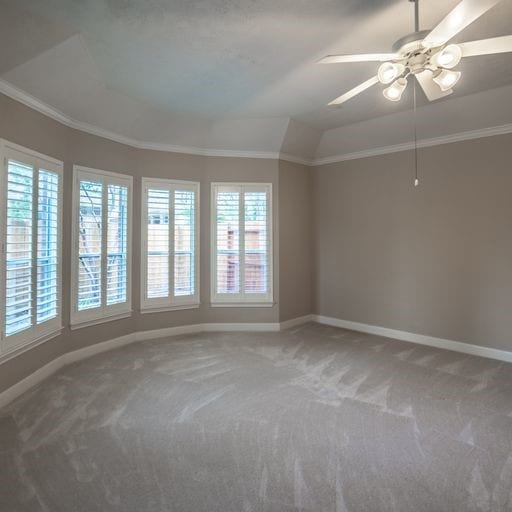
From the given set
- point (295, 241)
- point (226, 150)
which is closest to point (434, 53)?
point (226, 150)

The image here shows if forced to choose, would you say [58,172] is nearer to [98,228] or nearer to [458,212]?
[98,228]

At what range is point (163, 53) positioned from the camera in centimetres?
289

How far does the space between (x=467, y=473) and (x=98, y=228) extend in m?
4.10

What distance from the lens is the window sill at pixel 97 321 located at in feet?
12.6

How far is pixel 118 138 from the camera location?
4219 mm

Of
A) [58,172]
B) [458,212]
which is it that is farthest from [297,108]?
[58,172]

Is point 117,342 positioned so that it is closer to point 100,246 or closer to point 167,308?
point 167,308

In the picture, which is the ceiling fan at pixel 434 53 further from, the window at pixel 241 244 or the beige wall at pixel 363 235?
the window at pixel 241 244

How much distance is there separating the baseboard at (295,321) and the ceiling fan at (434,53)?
11.7ft

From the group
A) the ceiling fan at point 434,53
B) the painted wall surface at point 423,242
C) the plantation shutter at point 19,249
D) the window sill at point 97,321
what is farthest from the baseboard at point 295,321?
the ceiling fan at point 434,53

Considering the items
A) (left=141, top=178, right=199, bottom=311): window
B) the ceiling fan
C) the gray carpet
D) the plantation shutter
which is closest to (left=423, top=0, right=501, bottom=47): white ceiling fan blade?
the ceiling fan

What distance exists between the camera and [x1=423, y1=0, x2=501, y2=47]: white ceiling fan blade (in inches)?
62.1

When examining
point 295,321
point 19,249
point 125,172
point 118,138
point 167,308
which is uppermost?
point 118,138

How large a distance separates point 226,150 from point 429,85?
3.05 m
